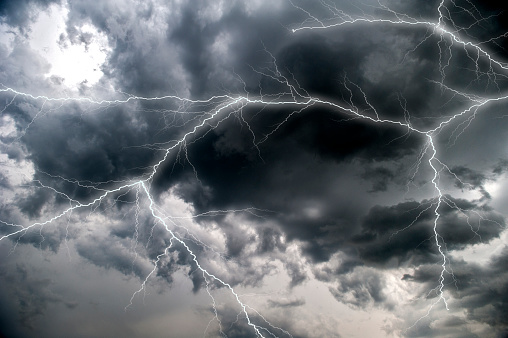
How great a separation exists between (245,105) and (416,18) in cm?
572

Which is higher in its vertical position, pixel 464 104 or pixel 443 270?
pixel 464 104

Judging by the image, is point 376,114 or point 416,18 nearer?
point 416,18

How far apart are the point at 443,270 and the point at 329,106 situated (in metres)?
6.45

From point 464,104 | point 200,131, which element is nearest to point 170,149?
point 200,131

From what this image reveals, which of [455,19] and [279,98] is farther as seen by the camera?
[279,98]

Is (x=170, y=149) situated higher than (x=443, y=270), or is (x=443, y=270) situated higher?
(x=170, y=149)

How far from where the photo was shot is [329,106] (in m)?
7.91

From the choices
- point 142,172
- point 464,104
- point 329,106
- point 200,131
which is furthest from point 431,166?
point 142,172

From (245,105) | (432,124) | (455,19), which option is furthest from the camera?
(245,105)

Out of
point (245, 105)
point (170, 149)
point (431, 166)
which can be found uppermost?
point (245, 105)

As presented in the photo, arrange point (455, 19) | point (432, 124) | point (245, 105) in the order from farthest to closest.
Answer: point (245, 105), point (432, 124), point (455, 19)

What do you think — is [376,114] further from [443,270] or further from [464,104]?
[443,270]

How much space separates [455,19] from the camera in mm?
6852

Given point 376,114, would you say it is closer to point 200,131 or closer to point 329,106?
point 329,106
